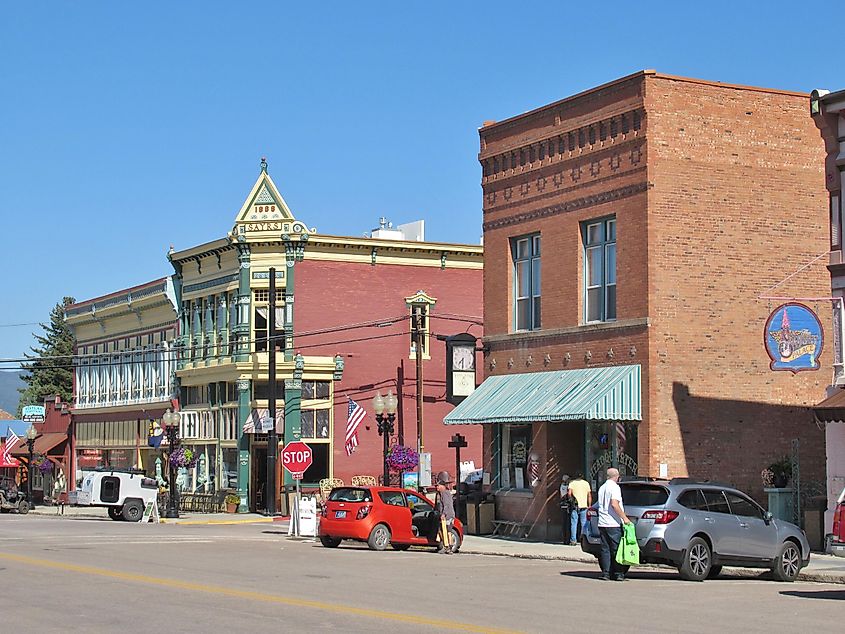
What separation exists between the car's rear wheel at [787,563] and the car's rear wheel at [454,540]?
8479 mm

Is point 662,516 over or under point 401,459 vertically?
under

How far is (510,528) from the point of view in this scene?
3475cm

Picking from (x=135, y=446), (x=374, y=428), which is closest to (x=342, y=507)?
(x=374, y=428)

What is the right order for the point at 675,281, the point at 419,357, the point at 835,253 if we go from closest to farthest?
the point at 835,253 → the point at 675,281 → the point at 419,357

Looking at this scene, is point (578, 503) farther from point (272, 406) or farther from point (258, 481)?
point (258, 481)

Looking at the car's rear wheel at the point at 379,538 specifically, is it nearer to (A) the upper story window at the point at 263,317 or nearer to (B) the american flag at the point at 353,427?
(B) the american flag at the point at 353,427

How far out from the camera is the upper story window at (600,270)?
31891mm

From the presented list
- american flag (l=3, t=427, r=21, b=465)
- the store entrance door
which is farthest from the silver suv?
american flag (l=3, t=427, r=21, b=465)

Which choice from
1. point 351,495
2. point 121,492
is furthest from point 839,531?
point 121,492

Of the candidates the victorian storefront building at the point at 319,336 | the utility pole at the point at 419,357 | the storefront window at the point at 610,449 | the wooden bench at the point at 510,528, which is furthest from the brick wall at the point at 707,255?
the victorian storefront building at the point at 319,336

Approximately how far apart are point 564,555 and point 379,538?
4.36m

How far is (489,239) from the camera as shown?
36.3 meters

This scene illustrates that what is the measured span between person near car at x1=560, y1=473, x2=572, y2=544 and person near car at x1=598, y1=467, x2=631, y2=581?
9.20m

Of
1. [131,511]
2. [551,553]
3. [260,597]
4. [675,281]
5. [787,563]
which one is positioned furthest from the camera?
[131,511]
